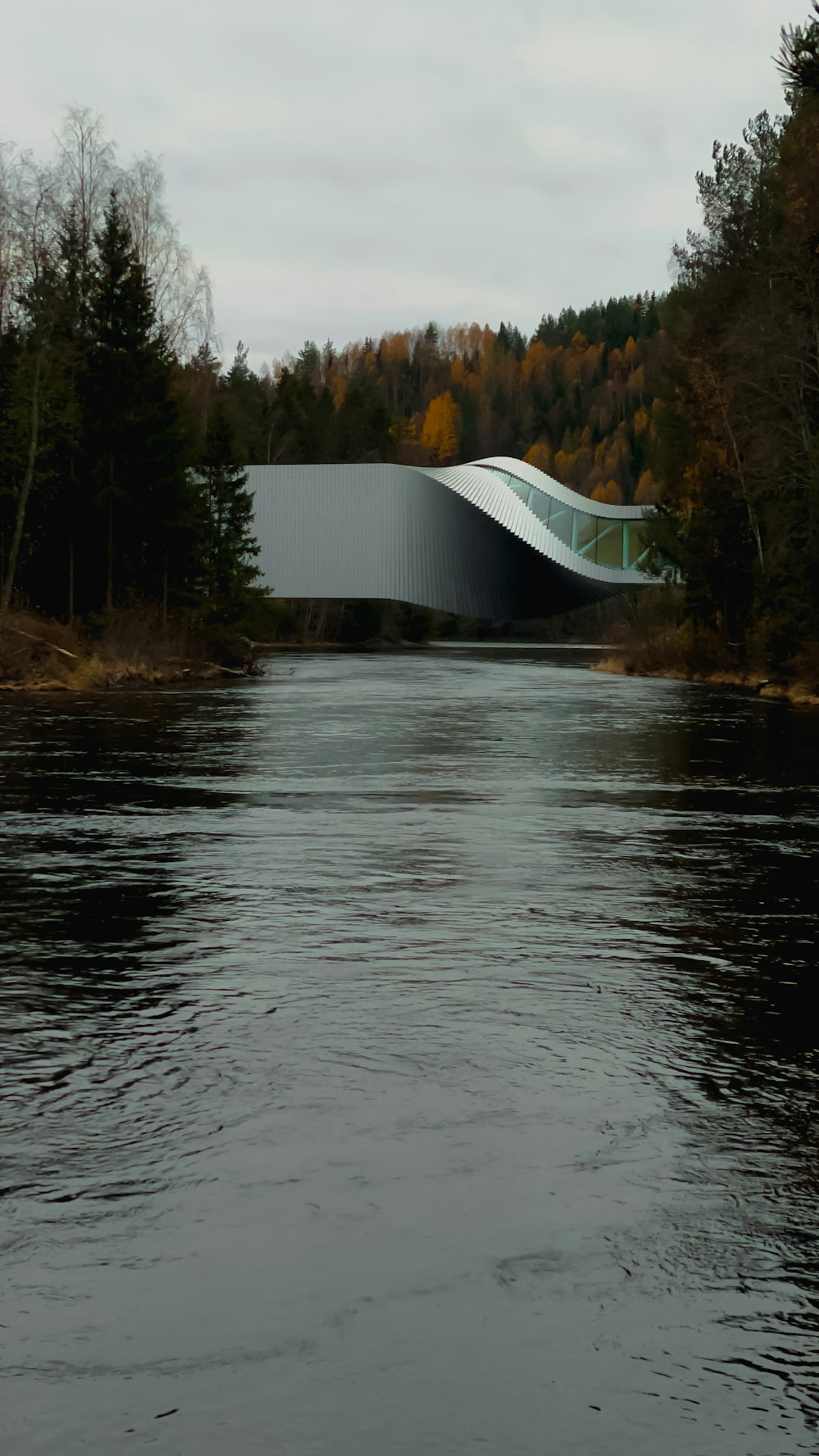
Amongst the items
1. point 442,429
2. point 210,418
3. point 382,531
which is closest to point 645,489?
point 442,429

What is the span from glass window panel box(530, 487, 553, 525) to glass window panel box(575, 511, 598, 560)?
2279 mm

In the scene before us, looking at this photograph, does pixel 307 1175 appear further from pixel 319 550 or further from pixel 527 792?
pixel 319 550

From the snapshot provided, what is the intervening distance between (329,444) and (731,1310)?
4831 inches

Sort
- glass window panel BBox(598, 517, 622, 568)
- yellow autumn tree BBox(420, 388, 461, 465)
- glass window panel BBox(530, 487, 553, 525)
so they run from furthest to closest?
yellow autumn tree BBox(420, 388, 461, 465)
glass window panel BBox(598, 517, 622, 568)
glass window panel BBox(530, 487, 553, 525)

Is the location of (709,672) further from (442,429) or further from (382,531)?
(442,429)

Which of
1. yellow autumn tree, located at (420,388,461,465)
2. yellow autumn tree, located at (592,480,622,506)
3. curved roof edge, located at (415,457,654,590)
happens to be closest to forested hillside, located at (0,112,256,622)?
curved roof edge, located at (415,457,654,590)

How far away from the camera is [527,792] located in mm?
17953

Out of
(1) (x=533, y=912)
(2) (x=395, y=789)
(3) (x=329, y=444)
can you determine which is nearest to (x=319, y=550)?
(3) (x=329, y=444)

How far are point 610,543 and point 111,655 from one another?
236 ft

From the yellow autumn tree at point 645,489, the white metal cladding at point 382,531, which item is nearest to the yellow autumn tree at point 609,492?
the yellow autumn tree at point 645,489

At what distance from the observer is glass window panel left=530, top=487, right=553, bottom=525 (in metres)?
110

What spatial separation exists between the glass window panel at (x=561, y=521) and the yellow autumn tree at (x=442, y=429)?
69.3 metres

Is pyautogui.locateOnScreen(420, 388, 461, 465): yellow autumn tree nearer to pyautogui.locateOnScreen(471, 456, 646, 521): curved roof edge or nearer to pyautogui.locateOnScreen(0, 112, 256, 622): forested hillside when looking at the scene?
pyautogui.locateOnScreen(471, 456, 646, 521): curved roof edge

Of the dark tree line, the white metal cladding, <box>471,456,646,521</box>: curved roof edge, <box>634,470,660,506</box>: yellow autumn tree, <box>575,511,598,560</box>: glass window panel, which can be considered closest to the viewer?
the dark tree line
